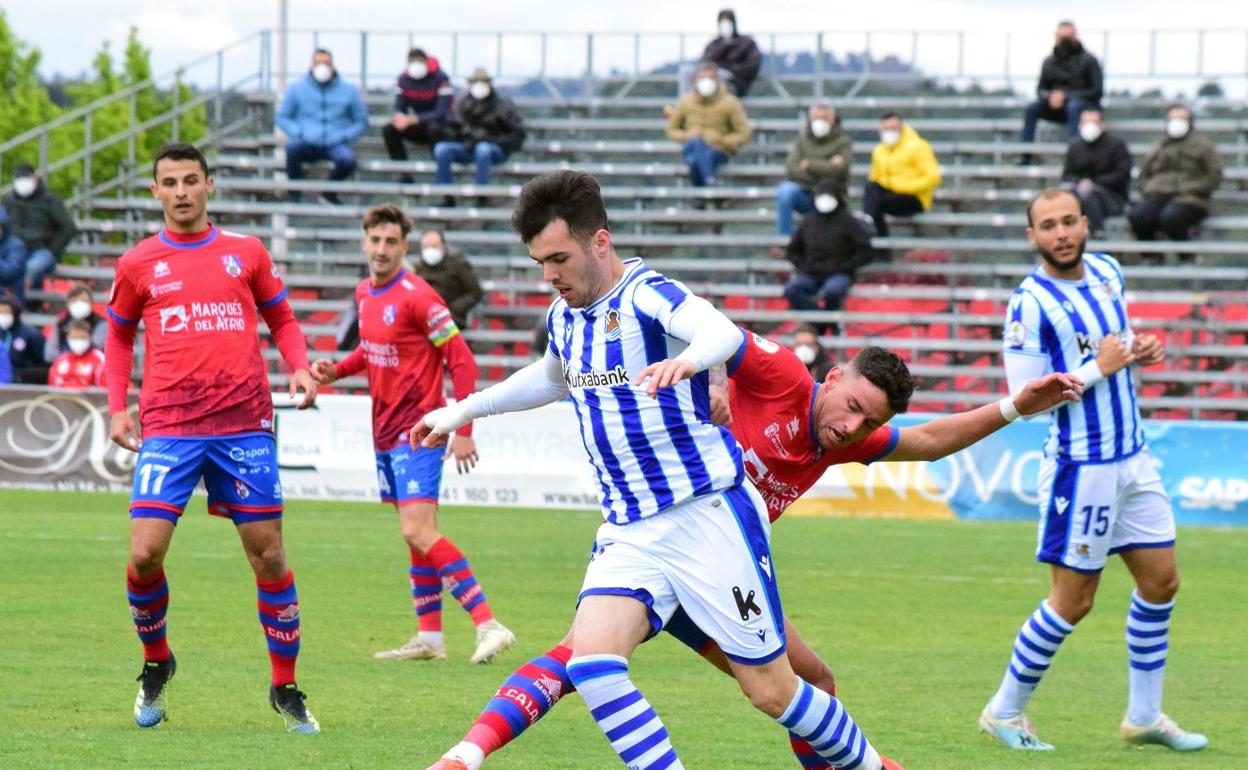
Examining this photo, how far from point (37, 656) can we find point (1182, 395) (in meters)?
15.5

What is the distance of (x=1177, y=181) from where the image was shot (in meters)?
22.2

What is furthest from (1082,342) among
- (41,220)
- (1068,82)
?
(41,220)

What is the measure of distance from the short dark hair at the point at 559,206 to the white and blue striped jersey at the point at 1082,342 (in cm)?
300

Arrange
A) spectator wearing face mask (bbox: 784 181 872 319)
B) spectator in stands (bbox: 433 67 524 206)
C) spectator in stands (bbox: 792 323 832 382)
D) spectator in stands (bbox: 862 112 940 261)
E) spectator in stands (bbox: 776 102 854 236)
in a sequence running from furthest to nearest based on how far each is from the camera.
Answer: spectator in stands (bbox: 433 67 524 206)
spectator in stands (bbox: 862 112 940 261)
spectator in stands (bbox: 776 102 854 236)
spectator wearing face mask (bbox: 784 181 872 319)
spectator in stands (bbox: 792 323 832 382)

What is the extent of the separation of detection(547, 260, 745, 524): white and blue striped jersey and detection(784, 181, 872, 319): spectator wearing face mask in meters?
16.5

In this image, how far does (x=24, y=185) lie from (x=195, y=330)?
17028mm

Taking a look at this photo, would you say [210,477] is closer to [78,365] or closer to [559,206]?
[559,206]

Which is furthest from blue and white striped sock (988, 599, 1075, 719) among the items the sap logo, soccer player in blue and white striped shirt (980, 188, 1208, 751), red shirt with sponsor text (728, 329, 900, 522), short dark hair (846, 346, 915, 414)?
the sap logo

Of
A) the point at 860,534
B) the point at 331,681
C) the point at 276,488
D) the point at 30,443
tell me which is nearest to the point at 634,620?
the point at 276,488

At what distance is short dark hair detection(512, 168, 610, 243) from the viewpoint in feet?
17.9

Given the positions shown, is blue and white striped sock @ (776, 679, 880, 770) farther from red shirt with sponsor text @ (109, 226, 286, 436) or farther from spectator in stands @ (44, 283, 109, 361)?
spectator in stands @ (44, 283, 109, 361)

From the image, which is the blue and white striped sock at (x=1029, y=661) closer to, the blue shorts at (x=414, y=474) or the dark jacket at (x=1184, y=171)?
the blue shorts at (x=414, y=474)

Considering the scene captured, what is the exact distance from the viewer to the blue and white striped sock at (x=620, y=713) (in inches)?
212

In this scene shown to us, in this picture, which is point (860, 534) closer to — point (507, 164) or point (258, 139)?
point (507, 164)
